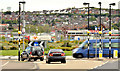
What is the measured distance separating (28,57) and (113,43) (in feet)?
49.3

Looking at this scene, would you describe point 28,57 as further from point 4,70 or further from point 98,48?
point 4,70

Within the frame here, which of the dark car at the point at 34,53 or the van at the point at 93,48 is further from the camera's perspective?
the van at the point at 93,48

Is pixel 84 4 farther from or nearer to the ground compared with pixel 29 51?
farther from the ground

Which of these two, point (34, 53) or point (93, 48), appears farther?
point (93, 48)

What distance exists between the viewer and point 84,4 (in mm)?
51688

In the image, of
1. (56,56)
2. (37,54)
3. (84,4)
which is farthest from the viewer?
(84,4)

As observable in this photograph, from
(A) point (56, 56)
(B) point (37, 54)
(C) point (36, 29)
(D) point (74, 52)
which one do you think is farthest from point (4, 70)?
(C) point (36, 29)

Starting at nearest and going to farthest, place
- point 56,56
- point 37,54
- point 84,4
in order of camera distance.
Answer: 1. point 56,56
2. point 37,54
3. point 84,4

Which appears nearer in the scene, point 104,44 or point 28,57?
point 28,57

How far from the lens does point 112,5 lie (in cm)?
5275

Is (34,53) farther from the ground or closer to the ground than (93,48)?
closer to the ground

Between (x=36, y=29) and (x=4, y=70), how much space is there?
5957 inches

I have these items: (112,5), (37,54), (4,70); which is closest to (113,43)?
(112,5)

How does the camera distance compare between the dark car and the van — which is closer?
the dark car
